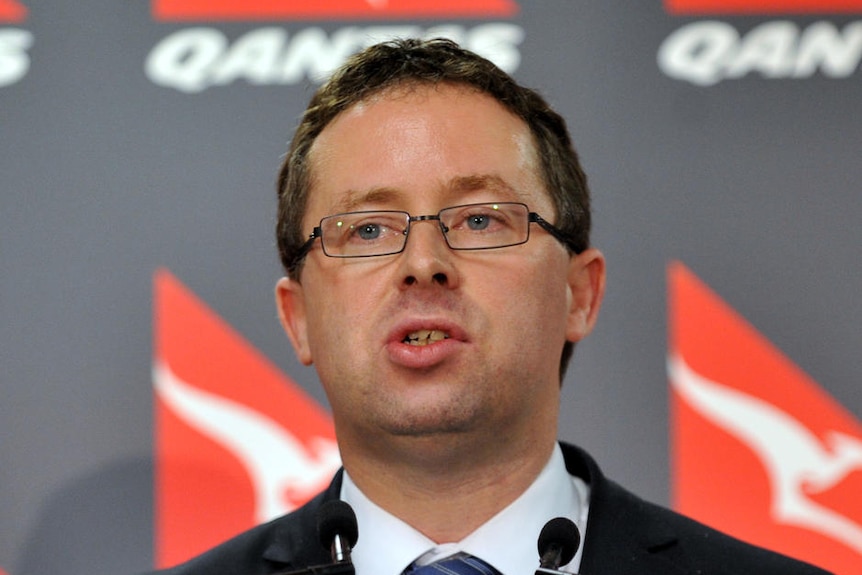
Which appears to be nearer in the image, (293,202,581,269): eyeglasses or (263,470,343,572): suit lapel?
(293,202,581,269): eyeglasses

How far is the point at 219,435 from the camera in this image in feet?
9.86

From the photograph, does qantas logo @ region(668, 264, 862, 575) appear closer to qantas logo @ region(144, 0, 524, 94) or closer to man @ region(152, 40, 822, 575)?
man @ region(152, 40, 822, 575)

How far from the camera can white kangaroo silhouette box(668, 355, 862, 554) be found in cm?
293

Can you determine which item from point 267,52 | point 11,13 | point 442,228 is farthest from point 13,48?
point 442,228

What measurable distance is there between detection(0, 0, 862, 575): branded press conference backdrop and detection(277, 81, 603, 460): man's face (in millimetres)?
719

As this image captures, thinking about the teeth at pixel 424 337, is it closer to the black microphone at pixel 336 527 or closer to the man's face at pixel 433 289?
the man's face at pixel 433 289

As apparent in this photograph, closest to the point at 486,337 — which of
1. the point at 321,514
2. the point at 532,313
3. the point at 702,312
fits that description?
the point at 532,313

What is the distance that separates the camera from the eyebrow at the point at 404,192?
2.16 metres

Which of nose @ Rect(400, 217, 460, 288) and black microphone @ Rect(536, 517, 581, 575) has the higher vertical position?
nose @ Rect(400, 217, 460, 288)

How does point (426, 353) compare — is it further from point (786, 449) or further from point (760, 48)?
point (760, 48)

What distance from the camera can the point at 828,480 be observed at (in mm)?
2936

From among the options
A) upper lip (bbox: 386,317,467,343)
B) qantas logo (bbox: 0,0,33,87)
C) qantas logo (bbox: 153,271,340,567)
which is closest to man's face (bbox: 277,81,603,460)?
upper lip (bbox: 386,317,467,343)

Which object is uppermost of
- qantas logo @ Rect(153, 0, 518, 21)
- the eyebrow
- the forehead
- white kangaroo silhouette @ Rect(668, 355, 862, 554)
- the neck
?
qantas logo @ Rect(153, 0, 518, 21)

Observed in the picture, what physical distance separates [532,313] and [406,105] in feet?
1.61
